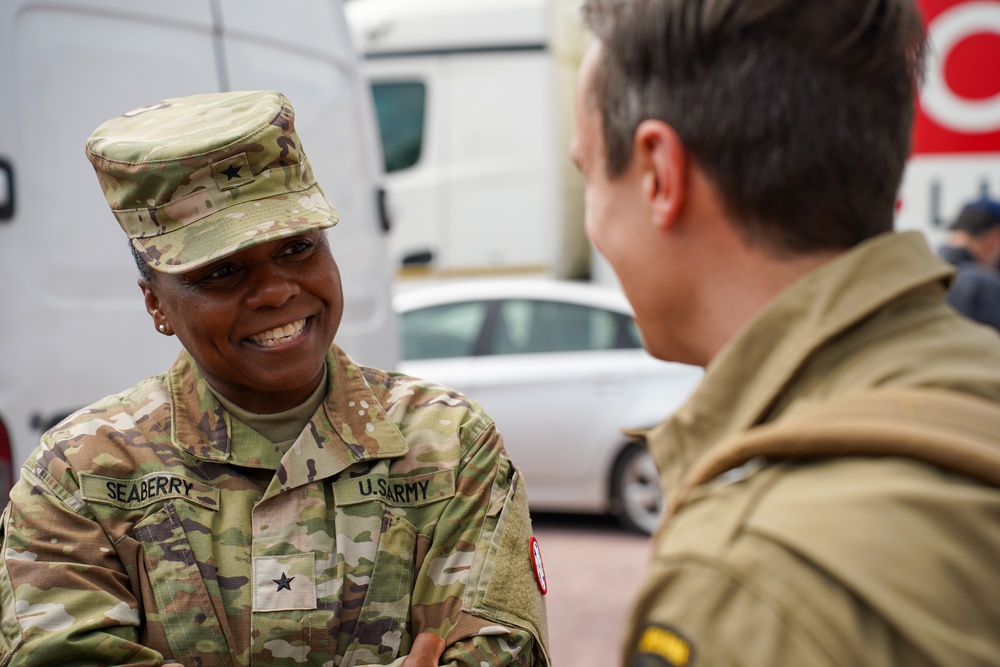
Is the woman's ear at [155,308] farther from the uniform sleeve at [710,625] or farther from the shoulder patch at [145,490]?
the uniform sleeve at [710,625]

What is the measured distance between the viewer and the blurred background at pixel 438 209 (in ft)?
9.02

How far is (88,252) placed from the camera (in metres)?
2.83

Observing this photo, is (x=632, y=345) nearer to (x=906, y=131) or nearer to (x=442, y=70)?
(x=442, y=70)

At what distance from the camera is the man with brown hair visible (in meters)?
0.88

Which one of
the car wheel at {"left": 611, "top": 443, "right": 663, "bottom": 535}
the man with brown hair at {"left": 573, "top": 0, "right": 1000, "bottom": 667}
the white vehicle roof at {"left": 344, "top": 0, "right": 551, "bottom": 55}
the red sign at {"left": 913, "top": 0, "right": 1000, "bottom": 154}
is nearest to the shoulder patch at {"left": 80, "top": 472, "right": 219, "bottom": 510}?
the man with brown hair at {"left": 573, "top": 0, "right": 1000, "bottom": 667}

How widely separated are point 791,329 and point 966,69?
6.26 metres

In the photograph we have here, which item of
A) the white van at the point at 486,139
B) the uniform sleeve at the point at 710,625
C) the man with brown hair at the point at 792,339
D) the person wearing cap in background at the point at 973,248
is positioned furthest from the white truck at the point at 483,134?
the uniform sleeve at the point at 710,625

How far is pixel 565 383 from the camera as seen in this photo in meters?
6.60

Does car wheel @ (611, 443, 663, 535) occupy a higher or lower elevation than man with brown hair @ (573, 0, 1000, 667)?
lower

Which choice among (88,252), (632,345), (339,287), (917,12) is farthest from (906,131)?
(632,345)

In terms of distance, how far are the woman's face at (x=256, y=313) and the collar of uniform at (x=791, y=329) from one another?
89 centimetres

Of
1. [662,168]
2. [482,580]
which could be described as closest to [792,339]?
[662,168]

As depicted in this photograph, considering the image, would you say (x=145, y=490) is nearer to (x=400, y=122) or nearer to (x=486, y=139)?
(x=486, y=139)

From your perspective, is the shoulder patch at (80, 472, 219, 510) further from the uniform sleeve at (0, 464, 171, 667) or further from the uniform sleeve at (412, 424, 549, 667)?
the uniform sleeve at (412, 424, 549, 667)
